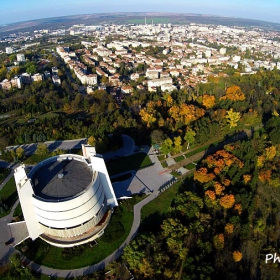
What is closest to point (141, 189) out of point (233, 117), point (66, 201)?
point (66, 201)

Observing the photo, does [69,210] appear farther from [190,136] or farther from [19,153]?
[190,136]

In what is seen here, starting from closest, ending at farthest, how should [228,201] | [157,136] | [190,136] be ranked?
[228,201]
[190,136]
[157,136]

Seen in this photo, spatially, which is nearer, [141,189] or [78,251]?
[78,251]

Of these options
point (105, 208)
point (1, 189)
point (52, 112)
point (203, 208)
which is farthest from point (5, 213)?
point (52, 112)

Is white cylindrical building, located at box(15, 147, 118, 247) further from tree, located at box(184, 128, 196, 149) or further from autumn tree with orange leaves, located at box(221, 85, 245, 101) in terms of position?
autumn tree with orange leaves, located at box(221, 85, 245, 101)

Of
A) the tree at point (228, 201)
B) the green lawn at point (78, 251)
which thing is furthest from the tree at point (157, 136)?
the green lawn at point (78, 251)

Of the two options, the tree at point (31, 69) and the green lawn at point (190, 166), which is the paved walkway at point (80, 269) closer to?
the green lawn at point (190, 166)

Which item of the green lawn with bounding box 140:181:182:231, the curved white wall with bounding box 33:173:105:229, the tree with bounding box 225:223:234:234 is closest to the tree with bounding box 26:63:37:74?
the green lawn with bounding box 140:181:182:231
